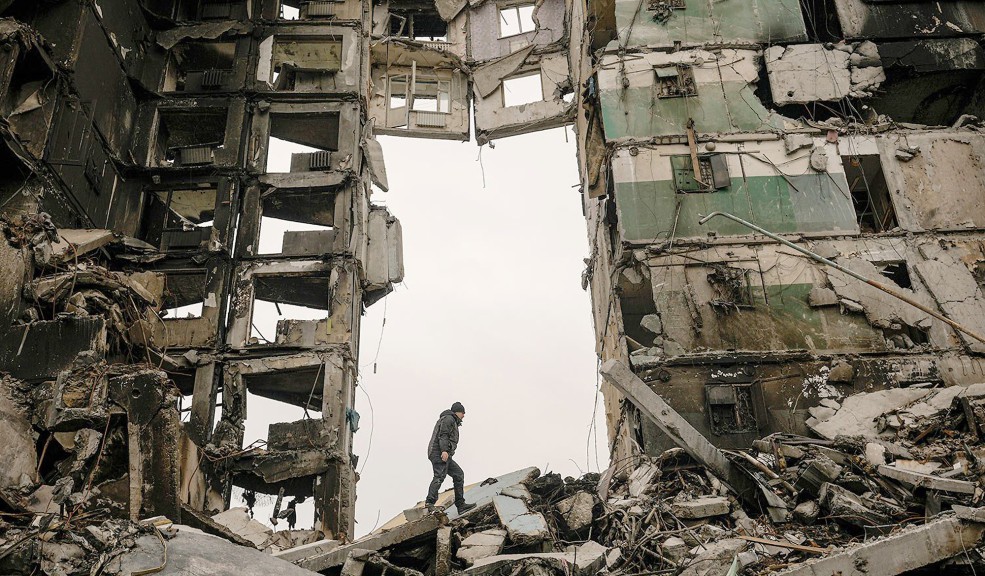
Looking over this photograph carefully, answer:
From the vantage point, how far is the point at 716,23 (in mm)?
Result: 20359

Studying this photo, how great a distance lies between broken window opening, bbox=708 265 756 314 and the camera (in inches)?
666

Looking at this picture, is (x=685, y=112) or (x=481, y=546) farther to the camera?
(x=685, y=112)

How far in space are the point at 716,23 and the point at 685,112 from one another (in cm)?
320

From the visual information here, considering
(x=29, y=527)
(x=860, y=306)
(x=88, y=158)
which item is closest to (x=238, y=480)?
(x=88, y=158)

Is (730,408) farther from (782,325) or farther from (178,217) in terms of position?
(178,217)

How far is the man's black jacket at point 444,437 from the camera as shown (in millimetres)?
13344

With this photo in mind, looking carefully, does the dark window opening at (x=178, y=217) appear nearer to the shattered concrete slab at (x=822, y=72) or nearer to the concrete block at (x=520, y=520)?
the concrete block at (x=520, y=520)

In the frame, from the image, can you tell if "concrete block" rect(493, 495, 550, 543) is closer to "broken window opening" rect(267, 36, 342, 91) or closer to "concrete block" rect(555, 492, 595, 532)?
"concrete block" rect(555, 492, 595, 532)

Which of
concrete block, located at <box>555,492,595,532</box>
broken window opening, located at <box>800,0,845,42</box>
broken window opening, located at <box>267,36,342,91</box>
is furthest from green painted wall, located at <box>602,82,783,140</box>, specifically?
broken window opening, located at <box>267,36,342,91</box>

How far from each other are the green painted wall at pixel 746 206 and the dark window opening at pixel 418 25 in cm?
1667

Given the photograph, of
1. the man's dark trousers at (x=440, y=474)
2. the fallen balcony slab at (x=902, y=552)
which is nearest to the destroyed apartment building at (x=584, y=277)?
the fallen balcony slab at (x=902, y=552)

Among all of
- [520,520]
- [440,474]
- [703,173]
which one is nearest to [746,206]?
[703,173]

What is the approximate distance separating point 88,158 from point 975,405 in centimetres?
2241

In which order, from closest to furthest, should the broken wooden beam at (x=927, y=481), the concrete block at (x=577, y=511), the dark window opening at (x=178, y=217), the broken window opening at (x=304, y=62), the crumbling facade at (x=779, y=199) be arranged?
1. the broken wooden beam at (x=927, y=481)
2. the concrete block at (x=577, y=511)
3. the crumbling facade at (x=779, y=199)
4. the dark window opening at (x=178, y=217)
5. the broken window opening at (x=304, y=62)
